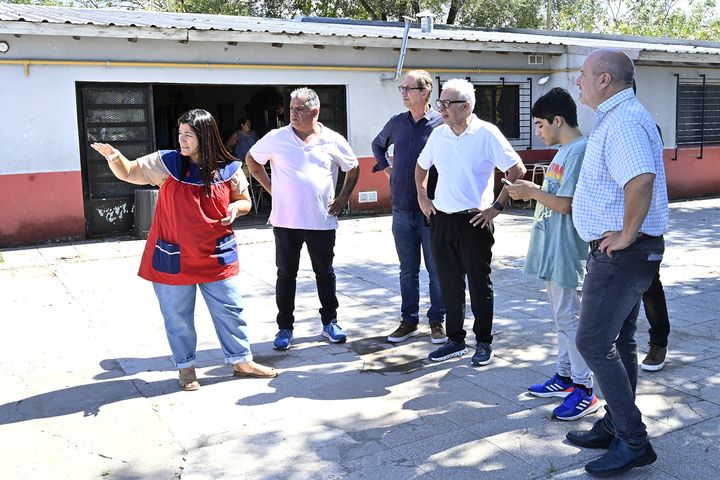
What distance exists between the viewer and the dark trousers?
4.71m

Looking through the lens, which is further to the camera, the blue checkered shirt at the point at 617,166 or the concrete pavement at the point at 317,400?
the concrete pavement at the point at 317,400

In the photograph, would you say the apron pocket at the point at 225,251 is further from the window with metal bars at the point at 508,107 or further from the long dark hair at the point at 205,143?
the window with metal bars at the point at 508,107

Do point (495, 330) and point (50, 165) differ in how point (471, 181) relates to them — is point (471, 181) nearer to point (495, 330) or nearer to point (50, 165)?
point (495, 330)

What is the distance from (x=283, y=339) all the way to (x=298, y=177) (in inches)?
46.7

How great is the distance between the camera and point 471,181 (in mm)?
4676

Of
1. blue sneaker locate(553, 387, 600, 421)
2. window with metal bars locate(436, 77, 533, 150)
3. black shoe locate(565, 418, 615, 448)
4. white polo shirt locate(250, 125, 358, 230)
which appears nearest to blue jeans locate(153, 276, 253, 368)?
white polo shirt locate(250, 125, 358, 230)

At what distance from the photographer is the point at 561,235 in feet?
13.0

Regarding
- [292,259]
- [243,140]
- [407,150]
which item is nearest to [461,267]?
[407,150]

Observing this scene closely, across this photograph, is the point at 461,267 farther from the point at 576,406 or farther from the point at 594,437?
the point at 594,437

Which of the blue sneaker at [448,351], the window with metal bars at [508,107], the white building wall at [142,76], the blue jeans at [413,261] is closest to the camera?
the blue sneaker at [448,351]

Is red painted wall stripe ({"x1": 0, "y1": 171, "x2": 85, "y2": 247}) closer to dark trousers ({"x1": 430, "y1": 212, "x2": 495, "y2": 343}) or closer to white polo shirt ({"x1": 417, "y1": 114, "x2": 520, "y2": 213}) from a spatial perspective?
dark trousers ({"x1": 430, "y1": 212, "x2": 495, "y2": 343})

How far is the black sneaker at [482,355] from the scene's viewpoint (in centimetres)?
482

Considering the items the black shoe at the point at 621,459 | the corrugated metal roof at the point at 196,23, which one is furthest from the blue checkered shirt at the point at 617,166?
the corrugated metal roof at the point at 196,23

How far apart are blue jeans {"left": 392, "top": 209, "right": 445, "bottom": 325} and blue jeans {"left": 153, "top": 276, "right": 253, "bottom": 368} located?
1.42 m
